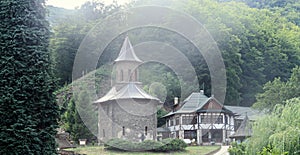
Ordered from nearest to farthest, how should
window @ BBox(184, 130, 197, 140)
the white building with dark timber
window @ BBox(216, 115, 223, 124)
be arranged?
the white building with dark timber, window @ BBox(216, 115, 223, 124), window @ BBox(184, 130, 197, 140)

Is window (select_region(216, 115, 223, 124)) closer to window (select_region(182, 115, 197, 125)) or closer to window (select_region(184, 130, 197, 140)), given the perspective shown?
window (select_region(182, 115, 197, 125))

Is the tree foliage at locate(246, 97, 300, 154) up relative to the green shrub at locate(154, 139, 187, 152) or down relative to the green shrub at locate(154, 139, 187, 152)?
up

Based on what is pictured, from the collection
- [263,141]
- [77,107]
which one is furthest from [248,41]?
[263,141]

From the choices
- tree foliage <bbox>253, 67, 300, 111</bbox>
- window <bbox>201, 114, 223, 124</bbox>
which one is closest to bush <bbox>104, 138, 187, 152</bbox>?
tree foliage <bbox>253, 67, 300, 111</bbox>

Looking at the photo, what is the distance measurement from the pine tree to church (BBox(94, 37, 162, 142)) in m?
17.5

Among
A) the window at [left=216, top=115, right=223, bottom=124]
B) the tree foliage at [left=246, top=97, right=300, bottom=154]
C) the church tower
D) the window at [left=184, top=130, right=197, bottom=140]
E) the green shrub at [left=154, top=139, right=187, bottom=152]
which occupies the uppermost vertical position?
the church tower

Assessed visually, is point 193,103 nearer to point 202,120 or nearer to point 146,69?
point 202,120

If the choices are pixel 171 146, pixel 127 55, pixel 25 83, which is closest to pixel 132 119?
pixel 171 146

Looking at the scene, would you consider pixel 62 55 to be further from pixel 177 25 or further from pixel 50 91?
pixel 50 91

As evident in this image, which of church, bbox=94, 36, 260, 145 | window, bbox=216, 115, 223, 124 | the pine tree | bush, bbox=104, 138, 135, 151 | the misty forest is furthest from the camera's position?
window, bbox=216, 115, 223, 124

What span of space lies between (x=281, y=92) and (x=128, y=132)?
1095 centimetres

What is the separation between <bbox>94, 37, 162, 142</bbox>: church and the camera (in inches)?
1284

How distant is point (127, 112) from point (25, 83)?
18.3 meters

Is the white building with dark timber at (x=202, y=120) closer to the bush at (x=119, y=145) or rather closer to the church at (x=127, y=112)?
the church at (x=127, y=112)
